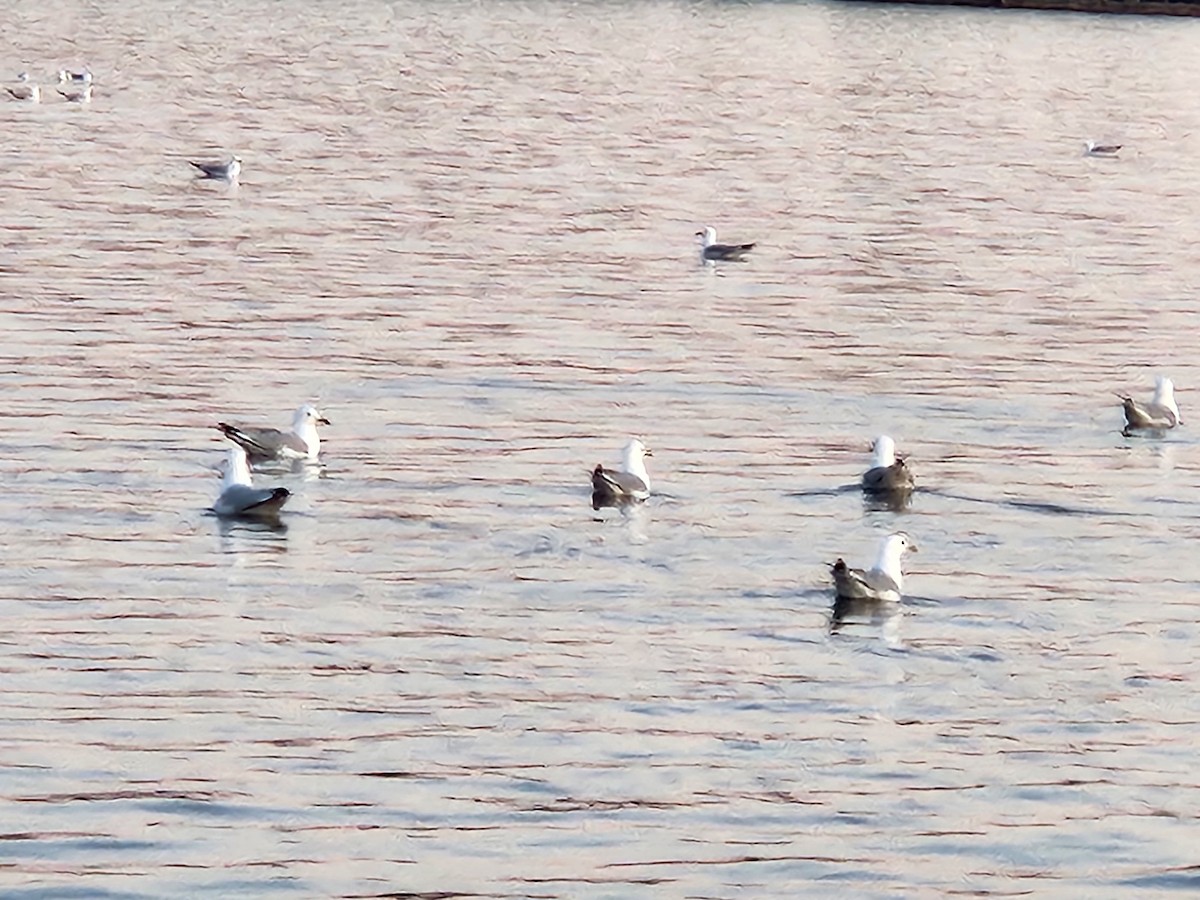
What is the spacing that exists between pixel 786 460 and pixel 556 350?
18.1 ft

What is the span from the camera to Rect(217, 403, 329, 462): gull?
22625 mm

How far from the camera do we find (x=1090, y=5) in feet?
374

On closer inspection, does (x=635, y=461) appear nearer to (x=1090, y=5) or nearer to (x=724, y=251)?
(x=724, y=251)

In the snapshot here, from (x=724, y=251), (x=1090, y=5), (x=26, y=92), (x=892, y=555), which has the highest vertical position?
(x=1090, y=5)

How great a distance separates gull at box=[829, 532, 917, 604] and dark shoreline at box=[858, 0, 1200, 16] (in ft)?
318

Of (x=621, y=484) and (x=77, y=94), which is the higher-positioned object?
(x=77, y=94)

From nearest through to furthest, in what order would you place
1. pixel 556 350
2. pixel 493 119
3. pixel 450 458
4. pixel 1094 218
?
pixel 450 458, pixel 556 350, pixel 1094 218, pixel 493 119

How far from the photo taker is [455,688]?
16.7 meters

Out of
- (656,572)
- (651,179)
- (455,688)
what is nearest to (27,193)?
(651,179)

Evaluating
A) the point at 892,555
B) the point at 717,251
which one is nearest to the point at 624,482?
the point at 892,555

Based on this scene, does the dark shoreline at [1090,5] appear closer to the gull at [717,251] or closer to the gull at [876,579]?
Result: the gull at [717,251]

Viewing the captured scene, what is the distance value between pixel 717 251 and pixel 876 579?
17601mm

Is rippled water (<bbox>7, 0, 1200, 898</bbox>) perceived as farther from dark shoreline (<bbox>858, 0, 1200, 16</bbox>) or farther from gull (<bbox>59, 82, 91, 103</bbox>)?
dark shoreline (<bbox>858, 0, 1200, 16</bbox>)

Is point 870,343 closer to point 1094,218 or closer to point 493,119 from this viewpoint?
point 1094,218
